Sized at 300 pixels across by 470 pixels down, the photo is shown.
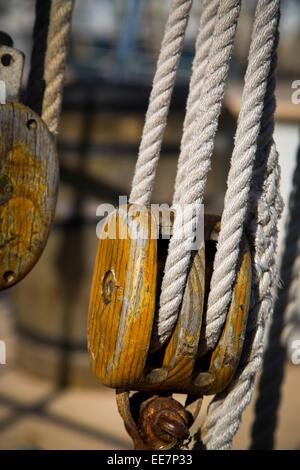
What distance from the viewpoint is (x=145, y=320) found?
0.41 metres

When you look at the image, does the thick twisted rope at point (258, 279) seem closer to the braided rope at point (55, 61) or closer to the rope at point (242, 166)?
the rope at point (242, 166)

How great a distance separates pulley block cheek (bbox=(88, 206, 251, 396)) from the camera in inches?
16.3

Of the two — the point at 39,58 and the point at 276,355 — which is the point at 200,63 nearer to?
the point at 39,58

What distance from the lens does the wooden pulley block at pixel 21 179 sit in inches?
19.0

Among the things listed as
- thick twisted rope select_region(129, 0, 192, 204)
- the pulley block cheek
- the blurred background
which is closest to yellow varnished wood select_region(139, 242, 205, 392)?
the pulley block cheek

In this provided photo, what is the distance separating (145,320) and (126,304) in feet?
0.07

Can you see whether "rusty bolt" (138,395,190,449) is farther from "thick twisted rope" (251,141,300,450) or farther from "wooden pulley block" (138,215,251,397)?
"thick twisted rope" (251,141,300,450)

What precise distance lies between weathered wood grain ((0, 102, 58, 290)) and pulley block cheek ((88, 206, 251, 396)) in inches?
3.5

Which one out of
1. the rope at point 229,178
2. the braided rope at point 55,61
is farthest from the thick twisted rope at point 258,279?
the braided rope at point 55,61

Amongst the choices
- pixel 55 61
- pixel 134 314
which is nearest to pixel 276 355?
pixel 134 314

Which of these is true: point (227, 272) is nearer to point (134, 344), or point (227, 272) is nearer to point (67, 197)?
point (134, 344)
